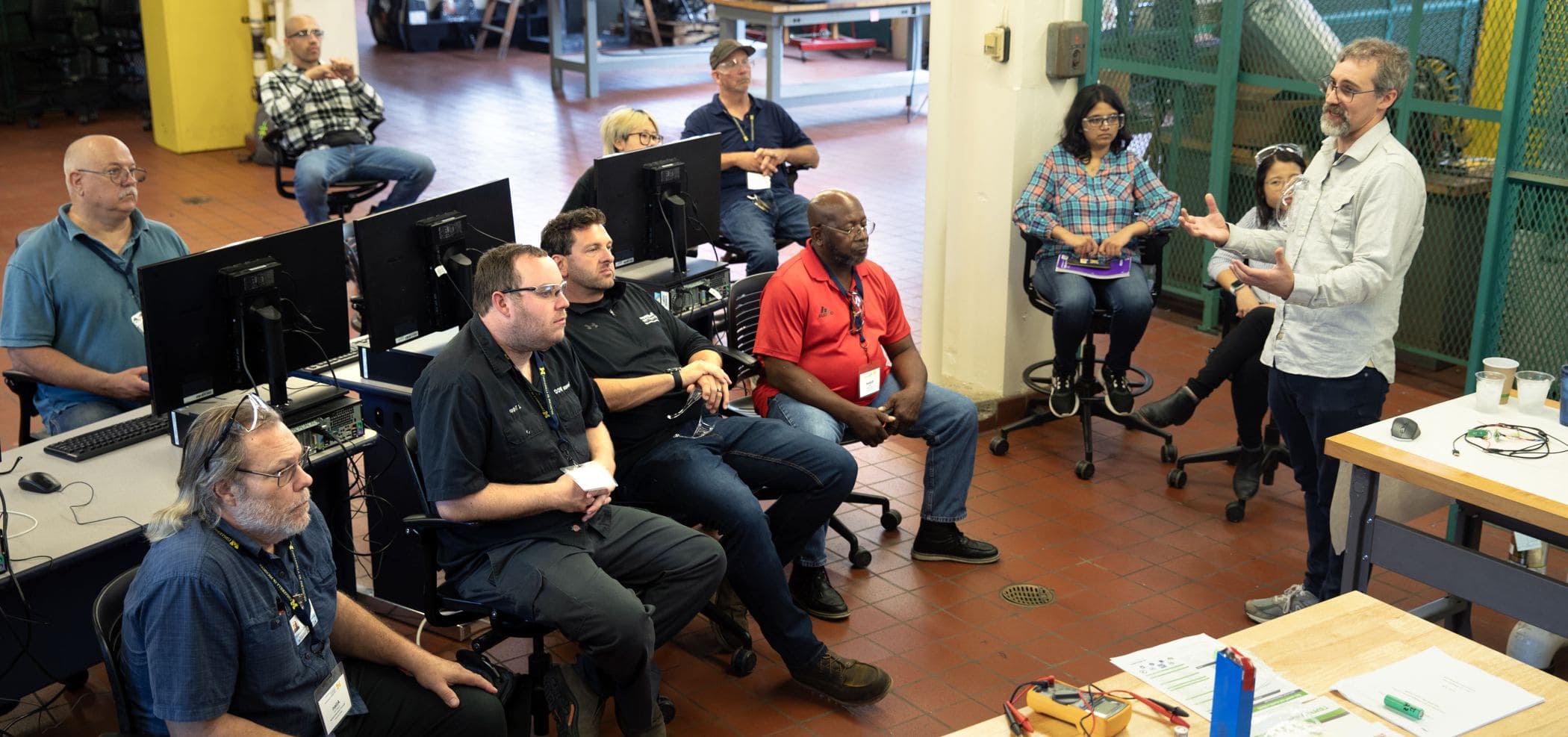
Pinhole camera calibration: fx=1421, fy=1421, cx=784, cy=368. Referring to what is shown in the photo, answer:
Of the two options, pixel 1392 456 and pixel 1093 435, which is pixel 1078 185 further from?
pixel 1392 456

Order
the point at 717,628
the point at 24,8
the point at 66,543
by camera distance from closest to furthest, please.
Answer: the point at 66,543 < the point at 717,628 < the point at 24,8

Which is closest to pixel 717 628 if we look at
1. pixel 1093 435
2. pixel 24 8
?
pixel 1093 435

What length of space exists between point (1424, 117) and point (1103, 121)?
5.95ft

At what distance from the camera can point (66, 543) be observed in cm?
348

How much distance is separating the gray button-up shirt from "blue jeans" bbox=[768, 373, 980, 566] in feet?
3.51

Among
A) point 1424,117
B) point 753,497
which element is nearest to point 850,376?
point 753,497

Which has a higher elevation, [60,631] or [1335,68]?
[1335,68]

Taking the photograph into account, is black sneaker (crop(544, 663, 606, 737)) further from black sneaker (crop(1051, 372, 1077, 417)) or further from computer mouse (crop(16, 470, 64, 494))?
black sneaker (crop(1051, 372, 1077, 417))

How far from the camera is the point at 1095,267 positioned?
6.02 m

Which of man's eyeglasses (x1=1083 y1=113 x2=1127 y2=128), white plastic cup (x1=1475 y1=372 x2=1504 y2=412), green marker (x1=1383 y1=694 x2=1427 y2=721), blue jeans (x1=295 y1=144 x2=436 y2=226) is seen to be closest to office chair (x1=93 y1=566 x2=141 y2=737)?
green marker (x1=1383 y1=694 x2=1427 y2=721)

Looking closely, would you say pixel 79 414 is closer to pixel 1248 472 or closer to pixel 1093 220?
pixel 1093 220

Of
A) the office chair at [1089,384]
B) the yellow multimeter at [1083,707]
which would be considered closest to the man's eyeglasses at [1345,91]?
the office chair at [1089,384]

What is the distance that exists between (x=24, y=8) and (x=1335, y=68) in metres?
12.9

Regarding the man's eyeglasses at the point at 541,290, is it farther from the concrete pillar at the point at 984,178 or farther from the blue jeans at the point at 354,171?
the blue jeans at the point at 354,171
